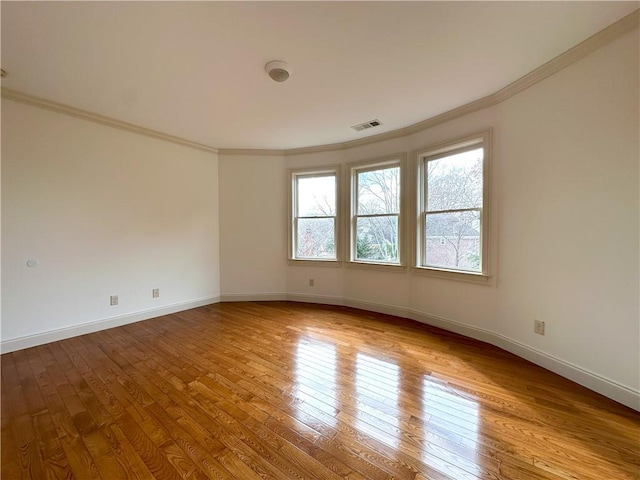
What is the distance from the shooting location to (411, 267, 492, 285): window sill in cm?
284

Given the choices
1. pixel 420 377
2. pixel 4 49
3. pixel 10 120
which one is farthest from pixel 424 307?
pixel 10 120

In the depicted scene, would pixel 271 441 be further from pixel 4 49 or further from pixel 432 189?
pixel 4 49

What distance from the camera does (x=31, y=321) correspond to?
8.96 feet

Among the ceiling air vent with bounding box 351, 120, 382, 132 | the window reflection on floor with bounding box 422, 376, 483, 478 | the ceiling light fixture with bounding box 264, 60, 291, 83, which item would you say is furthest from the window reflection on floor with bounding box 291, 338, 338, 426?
the ceiling air vent with bounding box 351, 120, 382, 132

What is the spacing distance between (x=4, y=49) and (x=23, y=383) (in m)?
2.60

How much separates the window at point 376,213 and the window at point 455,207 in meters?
0.38

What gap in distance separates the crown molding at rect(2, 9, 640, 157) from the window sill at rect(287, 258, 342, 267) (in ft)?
5.89

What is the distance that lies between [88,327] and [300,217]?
3.12 meters

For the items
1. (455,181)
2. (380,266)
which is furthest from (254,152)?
(455,181)

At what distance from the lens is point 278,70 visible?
2201mm

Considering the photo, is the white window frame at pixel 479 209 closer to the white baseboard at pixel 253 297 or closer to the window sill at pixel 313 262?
the window sill at pixel 313 262

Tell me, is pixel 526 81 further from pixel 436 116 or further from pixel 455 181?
pixel 455 181

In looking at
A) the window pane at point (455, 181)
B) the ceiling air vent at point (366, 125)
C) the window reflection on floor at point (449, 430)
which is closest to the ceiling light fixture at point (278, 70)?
the ceiling air vent at point (366, 125)

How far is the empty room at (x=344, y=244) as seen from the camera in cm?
157
